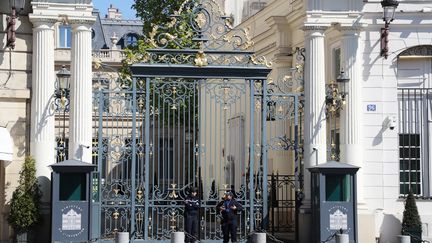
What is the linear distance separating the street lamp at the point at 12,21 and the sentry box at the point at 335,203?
7.57 meters

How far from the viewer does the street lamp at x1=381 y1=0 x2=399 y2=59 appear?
72.1 feet

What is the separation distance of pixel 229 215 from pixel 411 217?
4.54 meters

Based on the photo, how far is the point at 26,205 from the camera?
66.0 feet

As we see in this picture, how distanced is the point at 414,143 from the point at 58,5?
31.7ft

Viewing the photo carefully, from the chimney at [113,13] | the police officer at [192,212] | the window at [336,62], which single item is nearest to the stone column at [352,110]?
the window at [336,62]

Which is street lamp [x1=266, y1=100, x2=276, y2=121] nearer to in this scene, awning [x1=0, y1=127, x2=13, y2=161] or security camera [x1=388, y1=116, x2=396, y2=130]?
→ security camera [x1=388, y1=116, x2=396, y2=130]

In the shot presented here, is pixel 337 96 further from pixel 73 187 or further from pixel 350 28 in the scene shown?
pixel 73 187

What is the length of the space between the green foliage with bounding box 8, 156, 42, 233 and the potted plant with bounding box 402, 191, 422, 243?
28.8ft

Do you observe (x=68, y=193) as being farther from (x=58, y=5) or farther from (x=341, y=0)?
(x=341, y=0)

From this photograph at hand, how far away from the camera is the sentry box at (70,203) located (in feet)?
65.0

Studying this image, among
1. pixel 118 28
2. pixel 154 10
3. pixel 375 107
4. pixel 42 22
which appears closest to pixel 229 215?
pixel 375 107

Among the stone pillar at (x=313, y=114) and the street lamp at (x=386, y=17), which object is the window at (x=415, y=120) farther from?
the stone pillar at (x=313, y=114)

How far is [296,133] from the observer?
2225 cm

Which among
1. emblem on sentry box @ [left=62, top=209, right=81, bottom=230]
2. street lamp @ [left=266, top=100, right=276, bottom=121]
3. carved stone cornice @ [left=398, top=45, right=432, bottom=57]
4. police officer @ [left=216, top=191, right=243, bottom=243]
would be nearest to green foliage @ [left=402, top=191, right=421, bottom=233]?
carved stone cornice @ [left=398, top=45, right=432, bottom=57]
